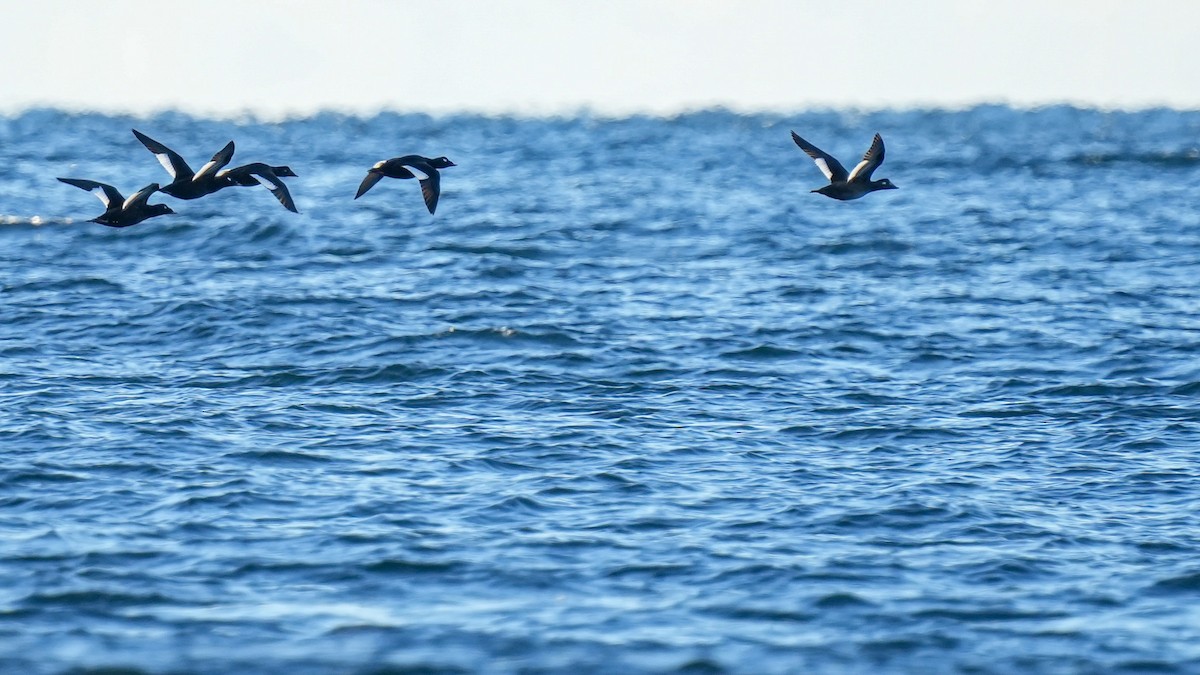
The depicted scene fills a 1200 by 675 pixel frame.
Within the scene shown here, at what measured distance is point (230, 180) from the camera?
17.6m

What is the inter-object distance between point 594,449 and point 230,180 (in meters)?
4.97

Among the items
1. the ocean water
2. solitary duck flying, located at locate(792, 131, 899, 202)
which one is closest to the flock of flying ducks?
solitary duck flying, located at locate(792, 131, 899, 202)

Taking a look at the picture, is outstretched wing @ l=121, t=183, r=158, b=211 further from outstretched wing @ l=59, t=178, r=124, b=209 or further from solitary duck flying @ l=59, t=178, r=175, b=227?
outstretched wing @ l=59, t=178, r=124, b=209

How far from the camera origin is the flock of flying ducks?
55.5 feet

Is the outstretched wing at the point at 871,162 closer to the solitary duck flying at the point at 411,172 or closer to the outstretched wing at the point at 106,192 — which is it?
the solitary duck flying at the point at 411,172

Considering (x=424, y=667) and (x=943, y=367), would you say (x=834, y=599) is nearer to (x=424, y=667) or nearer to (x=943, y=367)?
(x=424, y=667)

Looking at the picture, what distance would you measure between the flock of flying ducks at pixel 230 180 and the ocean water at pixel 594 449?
2731 mm

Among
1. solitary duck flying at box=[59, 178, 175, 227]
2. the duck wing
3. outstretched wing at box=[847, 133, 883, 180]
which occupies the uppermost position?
outstretched wing at box=[847, 133, 883, 180]

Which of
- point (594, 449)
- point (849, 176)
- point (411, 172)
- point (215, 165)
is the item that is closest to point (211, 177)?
point (215, 165)

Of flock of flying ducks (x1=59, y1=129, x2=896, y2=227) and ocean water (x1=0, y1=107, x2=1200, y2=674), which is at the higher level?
flock of flying ducks (x1=59, y1=129, x2=896, y2=227)

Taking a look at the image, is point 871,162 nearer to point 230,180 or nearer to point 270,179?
point 270,179

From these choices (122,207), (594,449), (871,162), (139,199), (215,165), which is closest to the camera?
(139,199)

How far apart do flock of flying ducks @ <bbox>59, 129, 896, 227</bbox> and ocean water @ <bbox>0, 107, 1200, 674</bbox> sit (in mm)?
2731

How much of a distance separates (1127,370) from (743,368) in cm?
536
